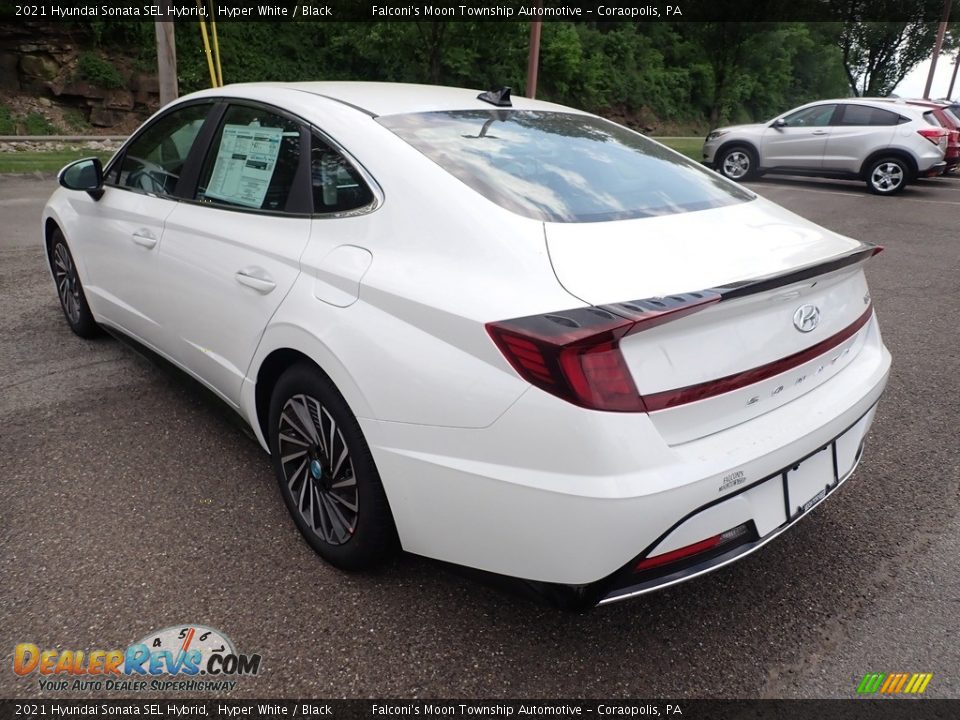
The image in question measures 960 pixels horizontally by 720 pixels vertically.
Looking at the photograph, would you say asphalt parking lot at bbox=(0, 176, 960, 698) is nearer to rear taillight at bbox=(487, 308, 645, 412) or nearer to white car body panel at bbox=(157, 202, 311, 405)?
white car body panel at bbox=(157, 202, 311, 405)

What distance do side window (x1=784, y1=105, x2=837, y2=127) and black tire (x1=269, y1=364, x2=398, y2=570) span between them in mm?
13149

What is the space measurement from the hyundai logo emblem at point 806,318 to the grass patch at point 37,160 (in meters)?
12.7

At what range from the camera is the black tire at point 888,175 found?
12297 mm

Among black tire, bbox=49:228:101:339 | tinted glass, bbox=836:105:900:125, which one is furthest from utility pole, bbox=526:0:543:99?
black tire, bbox=49:228:101:339

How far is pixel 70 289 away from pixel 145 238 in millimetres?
1577

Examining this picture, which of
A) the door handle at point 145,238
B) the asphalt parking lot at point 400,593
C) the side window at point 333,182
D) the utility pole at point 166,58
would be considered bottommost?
the asphalt parking lot at point 400,593

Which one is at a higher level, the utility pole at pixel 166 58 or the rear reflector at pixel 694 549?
the utility pole at pixel 166 58

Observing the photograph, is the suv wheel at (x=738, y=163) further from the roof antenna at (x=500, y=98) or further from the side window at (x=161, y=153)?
the side window at (x=161, y=153)

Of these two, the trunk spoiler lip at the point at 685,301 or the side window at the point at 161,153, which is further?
the side window at the point at 161,153

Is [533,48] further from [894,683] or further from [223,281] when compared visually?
[894,683]

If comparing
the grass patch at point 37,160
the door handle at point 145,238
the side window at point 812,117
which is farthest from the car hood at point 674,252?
the grass patch at point 37,160

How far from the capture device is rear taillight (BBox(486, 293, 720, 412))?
5.43 feet

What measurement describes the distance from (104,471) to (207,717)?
57.7 inches

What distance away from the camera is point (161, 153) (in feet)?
11.2
